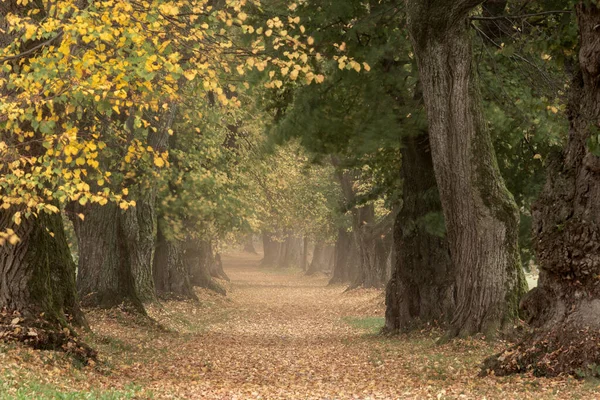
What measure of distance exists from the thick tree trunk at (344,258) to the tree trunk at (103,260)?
27758 millimetres

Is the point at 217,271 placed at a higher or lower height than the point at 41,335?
higher

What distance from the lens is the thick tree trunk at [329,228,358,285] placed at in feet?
158

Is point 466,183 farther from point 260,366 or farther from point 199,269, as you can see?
point 199,269

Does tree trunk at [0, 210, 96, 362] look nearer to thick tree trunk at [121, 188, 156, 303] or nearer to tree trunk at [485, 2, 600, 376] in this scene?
tree trunk at [485, 2, 600, 376]

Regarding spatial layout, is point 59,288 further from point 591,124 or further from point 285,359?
point 591,124

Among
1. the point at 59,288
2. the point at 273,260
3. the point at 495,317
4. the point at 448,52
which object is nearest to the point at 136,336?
the point at 59,288

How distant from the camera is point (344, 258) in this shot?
4934 centimetres

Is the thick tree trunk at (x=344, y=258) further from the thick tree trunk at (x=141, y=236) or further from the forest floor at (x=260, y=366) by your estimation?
the thick tree trunk at (x=141, y=236)

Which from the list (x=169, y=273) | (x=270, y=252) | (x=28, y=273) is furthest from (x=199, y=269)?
(x=270, y=252)

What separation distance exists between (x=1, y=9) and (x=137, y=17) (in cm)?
262

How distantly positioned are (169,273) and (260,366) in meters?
17.2

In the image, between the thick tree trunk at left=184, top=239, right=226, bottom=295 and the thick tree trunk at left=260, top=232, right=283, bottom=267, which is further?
the thick tree trunk at left=260, top=232, right=283, bottom=267

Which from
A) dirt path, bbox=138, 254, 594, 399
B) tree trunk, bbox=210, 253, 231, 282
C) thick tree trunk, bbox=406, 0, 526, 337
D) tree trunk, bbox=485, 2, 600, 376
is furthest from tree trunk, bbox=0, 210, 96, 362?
tree trunk, bbox=210, 253, 231, 282

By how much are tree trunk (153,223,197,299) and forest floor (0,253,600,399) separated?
210 inches
